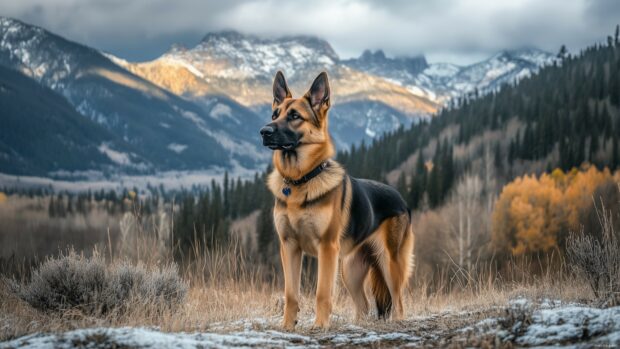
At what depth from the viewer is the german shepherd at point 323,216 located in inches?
259

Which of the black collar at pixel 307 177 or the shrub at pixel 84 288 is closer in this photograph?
the black collar at pixel 307 177

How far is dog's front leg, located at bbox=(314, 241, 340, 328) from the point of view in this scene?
Answer: 6.57 m

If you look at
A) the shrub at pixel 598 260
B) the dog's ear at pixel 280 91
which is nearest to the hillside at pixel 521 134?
the shrub at pixel 598 260

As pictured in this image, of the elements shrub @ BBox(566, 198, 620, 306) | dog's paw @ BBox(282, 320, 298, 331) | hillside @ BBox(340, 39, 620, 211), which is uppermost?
hillside @ BBox(340, 39, 620, 211)

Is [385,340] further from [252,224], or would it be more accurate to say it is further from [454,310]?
[252,224]

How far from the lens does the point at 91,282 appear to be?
7.41 metres

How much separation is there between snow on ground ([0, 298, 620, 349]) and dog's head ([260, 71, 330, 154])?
2.15m

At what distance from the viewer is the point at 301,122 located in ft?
22.6

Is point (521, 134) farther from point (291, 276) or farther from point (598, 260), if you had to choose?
point (291, 276)

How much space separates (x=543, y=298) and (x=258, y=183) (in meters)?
138

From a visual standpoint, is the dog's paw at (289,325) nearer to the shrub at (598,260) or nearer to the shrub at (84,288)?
the shrub at (84,288)

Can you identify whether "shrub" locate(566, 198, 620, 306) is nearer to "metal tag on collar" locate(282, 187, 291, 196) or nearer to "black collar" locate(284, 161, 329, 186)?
"black collar" locate(284, 161, 329, 186)

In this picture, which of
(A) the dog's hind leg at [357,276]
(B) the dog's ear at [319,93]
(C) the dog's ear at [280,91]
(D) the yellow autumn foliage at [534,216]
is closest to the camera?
(B) the dog's ear at [319,93]

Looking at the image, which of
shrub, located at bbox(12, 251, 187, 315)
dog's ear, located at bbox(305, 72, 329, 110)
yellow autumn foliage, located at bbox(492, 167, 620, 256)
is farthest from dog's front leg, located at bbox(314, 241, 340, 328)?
yellow autumn foliage, located at bbox(492, 167, 620, 256)
